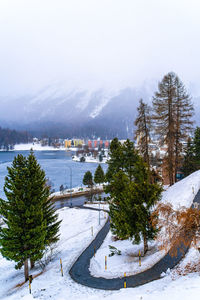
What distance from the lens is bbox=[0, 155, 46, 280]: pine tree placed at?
15078 mm

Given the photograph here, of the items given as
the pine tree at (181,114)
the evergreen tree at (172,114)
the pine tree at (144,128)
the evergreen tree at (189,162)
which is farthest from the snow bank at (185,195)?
the evergreen tree at (189,162)

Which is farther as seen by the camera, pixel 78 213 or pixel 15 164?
pixel 78 213

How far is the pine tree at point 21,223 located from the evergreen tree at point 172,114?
17.9 meters

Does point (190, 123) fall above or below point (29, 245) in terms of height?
above

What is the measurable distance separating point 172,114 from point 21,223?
21.2 meters

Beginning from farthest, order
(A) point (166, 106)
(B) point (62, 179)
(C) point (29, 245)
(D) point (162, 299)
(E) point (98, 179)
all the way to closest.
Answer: (B) point (62, 179)
(E) point (98, 179)
(A) point (166, 106)
(C) point (29, 245)
(D) point (162, 299)

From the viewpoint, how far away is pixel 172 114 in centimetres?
2591

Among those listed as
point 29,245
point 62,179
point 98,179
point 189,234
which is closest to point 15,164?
point 29,245

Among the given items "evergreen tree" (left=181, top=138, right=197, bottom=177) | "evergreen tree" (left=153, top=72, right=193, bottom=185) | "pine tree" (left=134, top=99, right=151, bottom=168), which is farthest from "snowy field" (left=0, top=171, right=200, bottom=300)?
"evergreen tree" (left=181, top=138, right=197, bottom=177)

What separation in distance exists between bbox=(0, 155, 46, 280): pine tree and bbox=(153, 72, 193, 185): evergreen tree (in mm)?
17930

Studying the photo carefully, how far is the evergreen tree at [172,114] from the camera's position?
25672 millimetres

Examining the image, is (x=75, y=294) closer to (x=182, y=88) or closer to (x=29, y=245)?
(x=29, y=245)

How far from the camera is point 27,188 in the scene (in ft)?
52.3

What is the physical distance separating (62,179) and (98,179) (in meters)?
33.1
